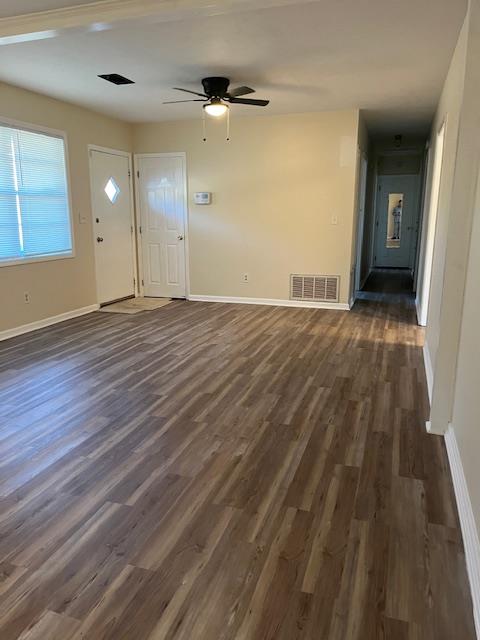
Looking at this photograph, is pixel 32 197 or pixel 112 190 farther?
pixel 112 190

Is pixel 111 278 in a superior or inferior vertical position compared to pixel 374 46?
inferior

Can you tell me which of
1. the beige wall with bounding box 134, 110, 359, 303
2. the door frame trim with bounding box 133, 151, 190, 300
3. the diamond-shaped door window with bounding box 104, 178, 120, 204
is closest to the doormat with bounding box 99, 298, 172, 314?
the door frame trim with bounding box 133, 151, 190, 300

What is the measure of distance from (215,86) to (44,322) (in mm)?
3438

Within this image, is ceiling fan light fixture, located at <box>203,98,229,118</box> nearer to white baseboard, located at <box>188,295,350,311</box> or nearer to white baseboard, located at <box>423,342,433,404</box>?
white baseboard, located at <box>188,295,350,311</box>

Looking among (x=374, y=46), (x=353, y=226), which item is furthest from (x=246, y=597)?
(x=353, y=226)

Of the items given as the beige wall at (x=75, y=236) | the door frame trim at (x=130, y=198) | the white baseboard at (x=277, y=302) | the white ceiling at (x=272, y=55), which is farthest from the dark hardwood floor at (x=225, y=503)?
the door frame trim at (x=130, y=198)

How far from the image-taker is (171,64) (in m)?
4.32

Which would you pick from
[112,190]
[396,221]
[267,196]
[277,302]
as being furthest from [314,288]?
[396,221]

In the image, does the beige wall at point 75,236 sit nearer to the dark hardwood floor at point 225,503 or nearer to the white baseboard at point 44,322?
the white baseboard at point 44,322

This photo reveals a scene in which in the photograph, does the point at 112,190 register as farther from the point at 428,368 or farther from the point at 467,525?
the point at 467,525

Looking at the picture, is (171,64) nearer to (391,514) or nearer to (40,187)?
(40,187)

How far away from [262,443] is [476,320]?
55.3 inches

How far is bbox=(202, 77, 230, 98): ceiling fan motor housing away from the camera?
475 cm

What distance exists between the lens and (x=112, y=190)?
7031mm
